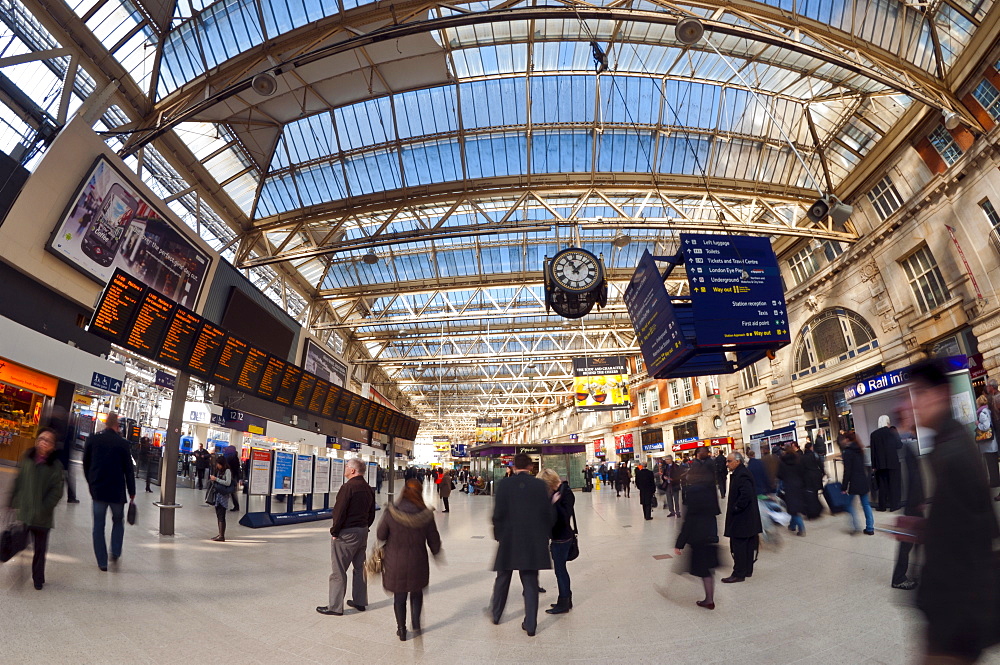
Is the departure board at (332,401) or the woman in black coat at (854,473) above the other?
the departure board at (332,401)

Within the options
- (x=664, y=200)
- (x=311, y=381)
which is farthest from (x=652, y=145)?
(x=311, y=381)

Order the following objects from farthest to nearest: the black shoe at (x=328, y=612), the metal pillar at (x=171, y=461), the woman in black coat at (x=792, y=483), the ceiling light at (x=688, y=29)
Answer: the ceiling light at (x=688, y=29) < the metal pillar at (x=171, y=461) < the woman in black coat at (x=792, y=483) < the black shoe at (x=328, y=612)

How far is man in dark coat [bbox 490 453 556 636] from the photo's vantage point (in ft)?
15.9

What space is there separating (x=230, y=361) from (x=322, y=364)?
11.6 m

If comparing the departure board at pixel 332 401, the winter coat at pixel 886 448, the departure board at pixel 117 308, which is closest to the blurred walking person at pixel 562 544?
the winter coat at pixel 886 448

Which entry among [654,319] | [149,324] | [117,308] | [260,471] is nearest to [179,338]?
[149,324]

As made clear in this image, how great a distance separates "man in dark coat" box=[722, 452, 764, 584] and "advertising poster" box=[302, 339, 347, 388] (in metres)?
17.3

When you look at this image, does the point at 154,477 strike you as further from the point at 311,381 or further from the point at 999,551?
the point at 999,551

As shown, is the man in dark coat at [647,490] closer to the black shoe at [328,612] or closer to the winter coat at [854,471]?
the winter coat at [854,471]

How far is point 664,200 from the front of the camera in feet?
59.7

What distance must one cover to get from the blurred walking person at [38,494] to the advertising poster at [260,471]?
22.5ft

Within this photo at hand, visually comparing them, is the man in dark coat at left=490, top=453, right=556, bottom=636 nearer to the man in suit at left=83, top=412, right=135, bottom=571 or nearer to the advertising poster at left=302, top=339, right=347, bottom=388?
the man in suit at left=83, top=412, right=135, bottom=571

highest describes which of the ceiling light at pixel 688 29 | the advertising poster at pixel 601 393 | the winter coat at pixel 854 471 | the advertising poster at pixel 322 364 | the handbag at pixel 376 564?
the ceiling light at pixel 688 29

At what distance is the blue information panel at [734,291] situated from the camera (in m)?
Answer: 11.5
